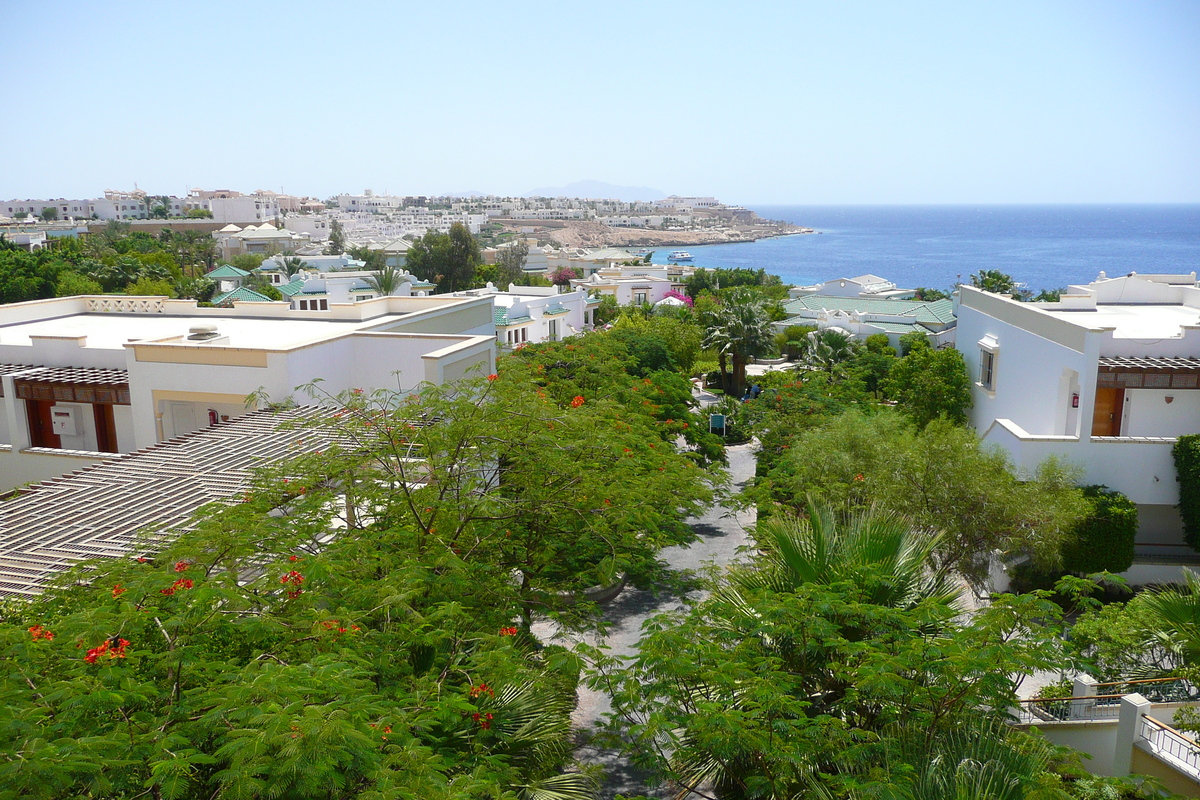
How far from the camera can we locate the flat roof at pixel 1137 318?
22.2 meters

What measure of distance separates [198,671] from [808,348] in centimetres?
3500

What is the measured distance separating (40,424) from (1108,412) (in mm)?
24805

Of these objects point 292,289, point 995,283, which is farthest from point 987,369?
point 292,289

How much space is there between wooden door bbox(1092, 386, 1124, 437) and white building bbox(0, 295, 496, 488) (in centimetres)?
1474

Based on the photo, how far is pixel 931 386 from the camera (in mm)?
25188

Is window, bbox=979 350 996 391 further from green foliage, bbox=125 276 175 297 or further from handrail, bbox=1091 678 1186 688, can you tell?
green foliage, bbox=125 276 175 297

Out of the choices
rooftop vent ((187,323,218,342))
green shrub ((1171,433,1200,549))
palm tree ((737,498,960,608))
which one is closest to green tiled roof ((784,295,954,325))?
green shrub ((1171,433,1200,549))

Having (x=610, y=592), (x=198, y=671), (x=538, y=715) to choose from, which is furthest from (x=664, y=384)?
(x=198, y=671)

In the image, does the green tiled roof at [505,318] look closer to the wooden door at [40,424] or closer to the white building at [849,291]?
the wooden door at [40,424]

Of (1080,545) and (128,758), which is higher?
(128,758)

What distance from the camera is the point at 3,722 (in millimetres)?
4688

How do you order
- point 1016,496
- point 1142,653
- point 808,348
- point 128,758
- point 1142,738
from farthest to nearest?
point 808,348 < point 1016,496 < point 1142,653 < point 1142,738 < point 128,758

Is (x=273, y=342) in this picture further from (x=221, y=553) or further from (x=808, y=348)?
(x=808, y=348)

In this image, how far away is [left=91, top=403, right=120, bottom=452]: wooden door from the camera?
60.7 ft
